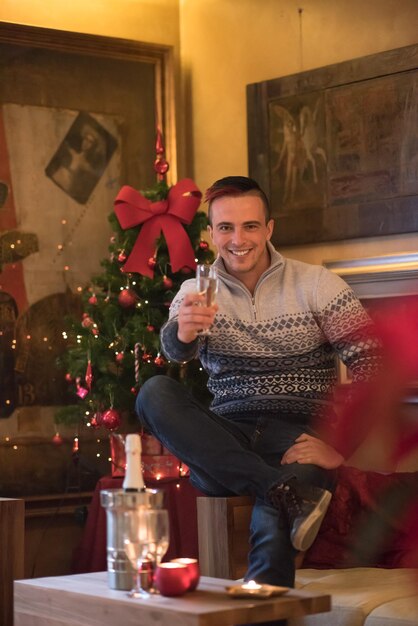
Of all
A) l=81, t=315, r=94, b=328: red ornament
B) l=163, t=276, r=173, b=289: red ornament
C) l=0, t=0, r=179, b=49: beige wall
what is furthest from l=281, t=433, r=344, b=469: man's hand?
l=0, t=0, r=179, b=49: beige wall

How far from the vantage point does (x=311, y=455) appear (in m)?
2.75

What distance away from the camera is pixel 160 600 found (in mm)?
1951

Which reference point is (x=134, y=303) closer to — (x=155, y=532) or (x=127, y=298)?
(x=127, y=298)

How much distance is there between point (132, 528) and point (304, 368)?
3.71 feet

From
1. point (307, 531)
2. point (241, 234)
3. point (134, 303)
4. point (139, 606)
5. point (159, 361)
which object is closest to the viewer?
point (139, 606)

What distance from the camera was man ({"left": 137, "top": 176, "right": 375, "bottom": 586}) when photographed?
8.65ft

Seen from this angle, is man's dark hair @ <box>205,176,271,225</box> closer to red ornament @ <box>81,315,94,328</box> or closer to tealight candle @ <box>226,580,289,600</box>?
red ornament @ <box>81,315,94,328</box>

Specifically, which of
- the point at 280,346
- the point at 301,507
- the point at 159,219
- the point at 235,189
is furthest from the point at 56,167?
the point at 301,507

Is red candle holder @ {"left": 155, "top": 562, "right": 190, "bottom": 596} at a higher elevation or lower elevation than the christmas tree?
lower

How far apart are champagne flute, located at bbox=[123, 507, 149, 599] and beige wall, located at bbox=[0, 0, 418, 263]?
223 cm

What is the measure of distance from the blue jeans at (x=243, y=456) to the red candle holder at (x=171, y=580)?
482mm

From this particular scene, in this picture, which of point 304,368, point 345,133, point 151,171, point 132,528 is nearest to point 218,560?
point 304,368

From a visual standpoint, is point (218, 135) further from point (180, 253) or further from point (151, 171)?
point (180, 253)

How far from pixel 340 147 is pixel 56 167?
1273mm
